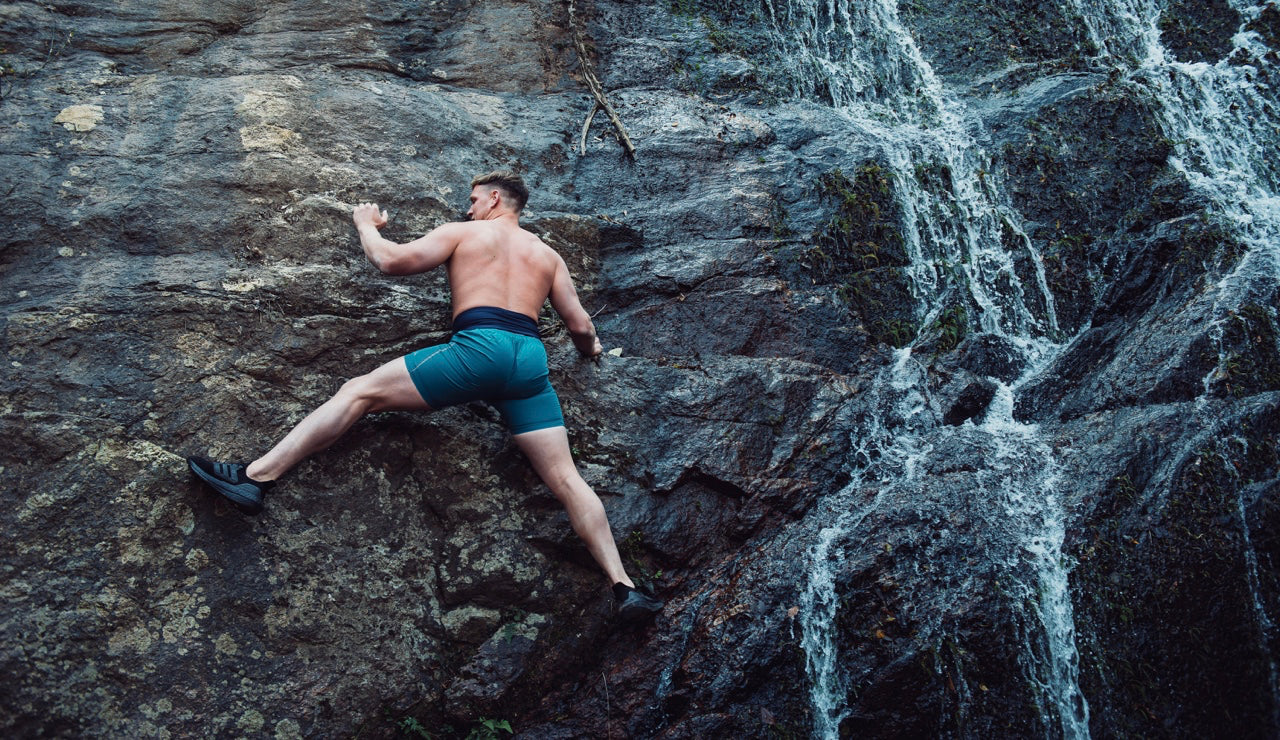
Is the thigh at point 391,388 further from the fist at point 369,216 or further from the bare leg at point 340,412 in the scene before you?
the fist at point 369,216

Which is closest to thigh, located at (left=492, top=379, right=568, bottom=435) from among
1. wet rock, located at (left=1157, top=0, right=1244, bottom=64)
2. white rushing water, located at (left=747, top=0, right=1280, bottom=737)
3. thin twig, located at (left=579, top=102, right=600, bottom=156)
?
white rushing water, located at (left=747, top=0, right=1280, bottom=737)

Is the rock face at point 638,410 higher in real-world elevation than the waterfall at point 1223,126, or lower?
lower

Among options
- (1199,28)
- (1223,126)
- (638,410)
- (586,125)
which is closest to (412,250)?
(638,410)

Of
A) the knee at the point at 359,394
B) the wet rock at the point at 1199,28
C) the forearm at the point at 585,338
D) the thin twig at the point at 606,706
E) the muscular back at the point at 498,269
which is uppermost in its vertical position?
the wet rock at the point at 1199,28

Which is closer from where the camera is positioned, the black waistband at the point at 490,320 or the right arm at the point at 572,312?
the black waistband at the point at 490,320

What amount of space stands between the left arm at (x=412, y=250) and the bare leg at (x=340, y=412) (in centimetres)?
55

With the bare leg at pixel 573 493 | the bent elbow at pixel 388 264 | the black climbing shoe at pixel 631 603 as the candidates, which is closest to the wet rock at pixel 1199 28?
the bare leg at pixel 573 493

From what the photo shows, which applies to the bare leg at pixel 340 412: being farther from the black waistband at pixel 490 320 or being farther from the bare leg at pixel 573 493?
the bare leg at pixel 573 493

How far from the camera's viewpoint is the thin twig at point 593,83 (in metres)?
6.75

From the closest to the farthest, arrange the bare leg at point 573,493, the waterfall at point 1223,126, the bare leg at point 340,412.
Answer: the bare leg at point 340,412 < the bare leg at point 573,493 < the waterfall at point 1223,126

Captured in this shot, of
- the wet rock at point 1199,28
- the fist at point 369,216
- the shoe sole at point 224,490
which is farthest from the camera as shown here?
the wet rock at point 1199,28

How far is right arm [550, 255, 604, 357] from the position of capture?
468 centimetres

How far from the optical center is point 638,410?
5.03 metres

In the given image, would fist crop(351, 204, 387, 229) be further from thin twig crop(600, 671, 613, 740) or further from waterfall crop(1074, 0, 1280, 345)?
waterfall crop(1074, 0, 1280, 345)
